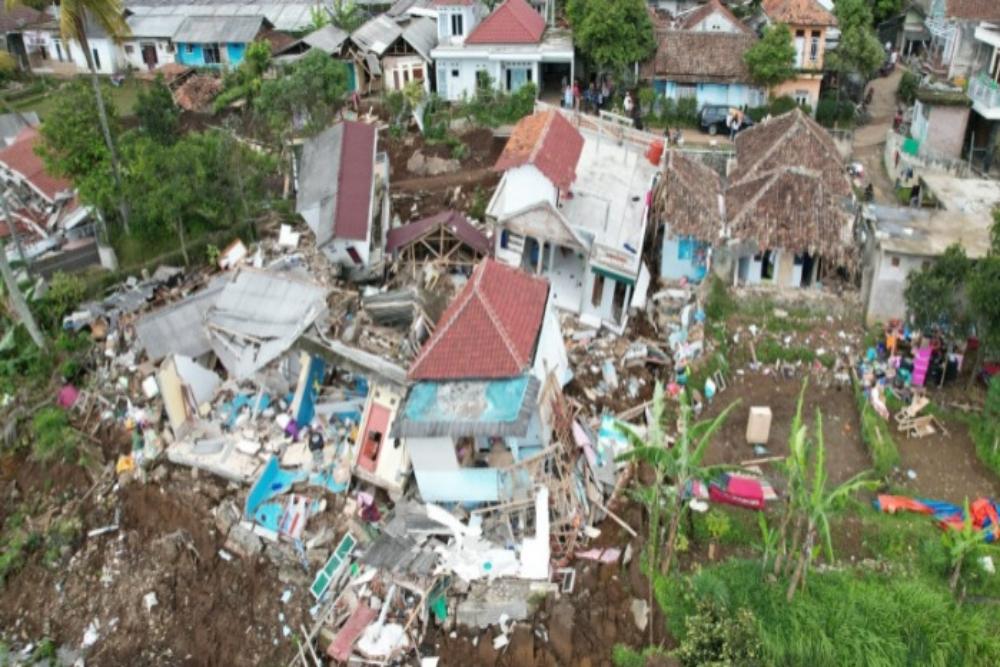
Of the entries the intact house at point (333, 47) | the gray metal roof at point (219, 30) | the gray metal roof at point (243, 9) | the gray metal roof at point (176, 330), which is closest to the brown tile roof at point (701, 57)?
the intact house at point (333, 47)

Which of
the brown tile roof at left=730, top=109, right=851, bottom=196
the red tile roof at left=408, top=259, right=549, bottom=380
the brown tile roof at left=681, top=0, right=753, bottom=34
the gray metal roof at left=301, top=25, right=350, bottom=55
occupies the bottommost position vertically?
the red tile roof at left=408, top=259, right=549, bottom=380

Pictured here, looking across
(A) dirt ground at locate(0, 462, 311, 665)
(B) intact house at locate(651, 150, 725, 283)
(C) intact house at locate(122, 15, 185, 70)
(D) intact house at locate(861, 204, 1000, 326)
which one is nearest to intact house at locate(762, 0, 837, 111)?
(B) intact house at locate(651, 150, 725, 283)

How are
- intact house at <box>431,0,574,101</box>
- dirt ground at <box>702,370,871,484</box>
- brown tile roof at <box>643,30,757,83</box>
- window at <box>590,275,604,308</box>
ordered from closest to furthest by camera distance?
dirt ground at <box>702,370,871,484</box>
window at <box>590,275,604,308</box>
brown tile roof at <box>643,30,757,83</box>
intact house at <box>431,0,574,101</box>

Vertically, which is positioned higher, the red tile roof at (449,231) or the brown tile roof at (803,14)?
the brown tile roof at (803,14)

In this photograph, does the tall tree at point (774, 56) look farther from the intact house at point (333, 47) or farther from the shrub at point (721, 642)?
the shrub at point (721, 642)

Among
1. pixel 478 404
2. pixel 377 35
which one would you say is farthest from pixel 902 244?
pixel 377 35

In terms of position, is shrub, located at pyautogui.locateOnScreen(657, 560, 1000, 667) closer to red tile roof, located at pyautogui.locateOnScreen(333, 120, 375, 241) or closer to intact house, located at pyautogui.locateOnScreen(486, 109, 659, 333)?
intact house, located at pyautogui.locateOnScreen(486, 109, 659, 333)

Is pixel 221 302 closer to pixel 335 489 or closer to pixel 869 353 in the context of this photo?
pixel 335 489
